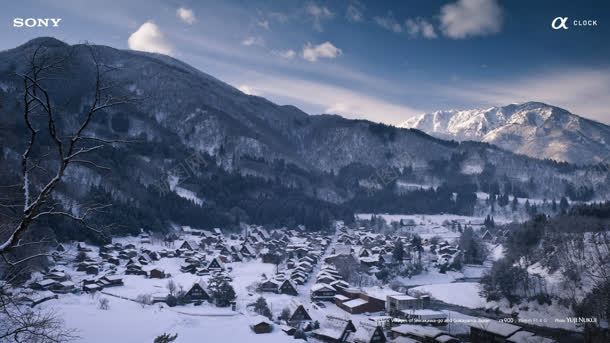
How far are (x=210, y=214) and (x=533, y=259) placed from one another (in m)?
73.0

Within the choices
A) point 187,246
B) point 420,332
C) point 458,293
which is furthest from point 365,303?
point 187,246

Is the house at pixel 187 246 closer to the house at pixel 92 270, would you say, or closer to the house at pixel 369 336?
the house at pixel 92 270

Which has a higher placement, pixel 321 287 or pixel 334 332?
pixel 334 332

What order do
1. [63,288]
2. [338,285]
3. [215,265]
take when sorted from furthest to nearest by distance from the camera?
[215,265] < [338,285] < [63,288]

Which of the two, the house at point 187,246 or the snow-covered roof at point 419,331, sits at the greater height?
the snow-covered roof at point 419,331

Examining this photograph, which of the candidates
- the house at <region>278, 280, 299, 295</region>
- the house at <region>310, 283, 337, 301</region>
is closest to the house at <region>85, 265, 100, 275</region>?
the house at <region>278, 280, 299, 295</region>

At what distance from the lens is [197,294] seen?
41.2 meters

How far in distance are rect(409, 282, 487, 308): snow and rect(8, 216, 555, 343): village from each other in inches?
13.6

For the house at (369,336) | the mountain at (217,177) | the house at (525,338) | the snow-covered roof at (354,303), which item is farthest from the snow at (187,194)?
the house at (525,338)

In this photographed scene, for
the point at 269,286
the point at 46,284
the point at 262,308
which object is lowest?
the point at 269,286

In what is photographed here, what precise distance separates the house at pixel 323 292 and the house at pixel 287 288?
218cm

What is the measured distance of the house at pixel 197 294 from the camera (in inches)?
1603

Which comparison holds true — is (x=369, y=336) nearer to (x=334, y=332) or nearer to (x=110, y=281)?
(x=334, y=332)

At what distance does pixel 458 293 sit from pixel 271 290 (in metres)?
23.8
